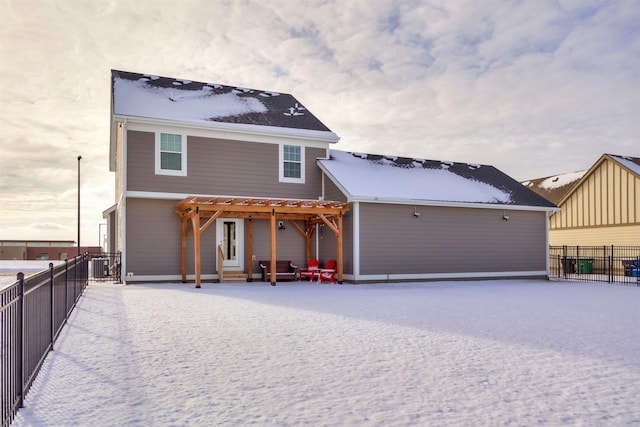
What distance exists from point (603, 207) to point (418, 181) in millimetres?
12778

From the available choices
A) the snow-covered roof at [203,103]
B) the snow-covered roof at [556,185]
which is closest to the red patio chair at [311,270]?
the snow-covered roof at [203,103]

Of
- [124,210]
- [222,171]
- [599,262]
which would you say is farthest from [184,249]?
[599,262]

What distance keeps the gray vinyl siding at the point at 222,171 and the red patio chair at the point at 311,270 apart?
2565 mm

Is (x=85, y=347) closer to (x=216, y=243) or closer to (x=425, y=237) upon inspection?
(x=216, y=243)

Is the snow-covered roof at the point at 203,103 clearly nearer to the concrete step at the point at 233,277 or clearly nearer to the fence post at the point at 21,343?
the concrete step at the point at 233,277

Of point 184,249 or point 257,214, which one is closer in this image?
point 184,249

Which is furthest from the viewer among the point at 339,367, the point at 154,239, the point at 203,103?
the point at 203,103

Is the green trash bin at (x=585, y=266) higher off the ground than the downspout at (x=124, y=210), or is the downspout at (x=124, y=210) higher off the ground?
the downspout at (x=124, y=210)

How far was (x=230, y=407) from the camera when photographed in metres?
4.75

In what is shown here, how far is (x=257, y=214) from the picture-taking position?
19.2m

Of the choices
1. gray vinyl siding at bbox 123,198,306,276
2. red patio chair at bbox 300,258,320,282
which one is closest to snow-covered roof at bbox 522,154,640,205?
red patio chair at bbox 300,258,320,282

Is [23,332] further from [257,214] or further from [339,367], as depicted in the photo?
[257,214]

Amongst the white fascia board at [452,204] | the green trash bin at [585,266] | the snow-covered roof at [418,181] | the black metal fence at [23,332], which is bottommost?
the green trash bin at [585,266]

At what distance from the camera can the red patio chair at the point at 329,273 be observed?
18953 millimetres
